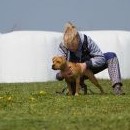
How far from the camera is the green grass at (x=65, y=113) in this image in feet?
23.5

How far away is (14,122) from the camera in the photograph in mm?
7453

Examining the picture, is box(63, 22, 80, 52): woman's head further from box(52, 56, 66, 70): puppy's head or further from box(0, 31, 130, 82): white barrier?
box(0, 31, 130, 82): white barrier

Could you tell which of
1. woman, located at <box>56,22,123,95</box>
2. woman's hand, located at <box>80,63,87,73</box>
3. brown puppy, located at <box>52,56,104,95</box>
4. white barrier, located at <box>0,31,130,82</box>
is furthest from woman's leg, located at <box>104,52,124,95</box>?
white barrier, located at <box>0,31,130,82</box>

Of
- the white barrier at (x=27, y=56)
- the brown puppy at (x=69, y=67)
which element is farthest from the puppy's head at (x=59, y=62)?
the white barrier at (x=27, y=56)

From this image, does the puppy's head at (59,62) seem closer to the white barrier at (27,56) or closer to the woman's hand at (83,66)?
the woman's hand at (83,66)

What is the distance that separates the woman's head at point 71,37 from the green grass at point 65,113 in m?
1.08

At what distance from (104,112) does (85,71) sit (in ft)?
9.43

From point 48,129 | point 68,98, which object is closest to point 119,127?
point 48,129

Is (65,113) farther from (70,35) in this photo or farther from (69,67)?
(70,35)

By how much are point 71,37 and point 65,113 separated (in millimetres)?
2902

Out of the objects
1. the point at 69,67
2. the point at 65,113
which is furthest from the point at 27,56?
the point at 65,113

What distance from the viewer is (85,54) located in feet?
38.8

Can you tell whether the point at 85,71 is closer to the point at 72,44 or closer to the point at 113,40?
the point at 72,44

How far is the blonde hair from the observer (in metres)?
11.3
